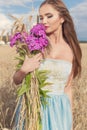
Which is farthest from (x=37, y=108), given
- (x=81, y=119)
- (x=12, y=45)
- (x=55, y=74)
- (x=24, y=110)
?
(x=81, y=119)

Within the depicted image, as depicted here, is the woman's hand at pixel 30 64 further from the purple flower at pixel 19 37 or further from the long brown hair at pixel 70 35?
the long brown hair at pixel 70 35

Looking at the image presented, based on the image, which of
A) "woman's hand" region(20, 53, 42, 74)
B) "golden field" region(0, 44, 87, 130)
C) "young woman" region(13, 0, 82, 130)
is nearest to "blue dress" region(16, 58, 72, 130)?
"young woman" region(13, 0, 82, 130)

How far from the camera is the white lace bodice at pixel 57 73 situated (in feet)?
8.38

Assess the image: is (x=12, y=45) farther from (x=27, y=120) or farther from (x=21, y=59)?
(x=27, y=120)

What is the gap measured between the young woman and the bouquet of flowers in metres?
0.07

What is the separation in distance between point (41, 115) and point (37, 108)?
0.30ft

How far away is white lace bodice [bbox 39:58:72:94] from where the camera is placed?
255cm

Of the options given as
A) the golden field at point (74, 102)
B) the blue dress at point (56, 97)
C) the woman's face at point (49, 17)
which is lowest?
the golden field at point (74, 102)

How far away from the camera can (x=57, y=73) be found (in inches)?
102

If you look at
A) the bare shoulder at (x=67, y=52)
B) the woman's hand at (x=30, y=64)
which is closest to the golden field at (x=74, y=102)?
the bare shoulder at (x=67, y=52)

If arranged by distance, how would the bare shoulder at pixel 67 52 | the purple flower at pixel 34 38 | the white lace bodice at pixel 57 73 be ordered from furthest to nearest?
the bare shoulder at pixel 67 52, the white lace bodice at pixel 57 73, the purple flower at pixel 34 38

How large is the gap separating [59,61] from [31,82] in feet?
0.95

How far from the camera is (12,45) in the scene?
240 cm

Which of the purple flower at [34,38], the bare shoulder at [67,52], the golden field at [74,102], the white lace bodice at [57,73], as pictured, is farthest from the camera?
the golden field at [74,102]
